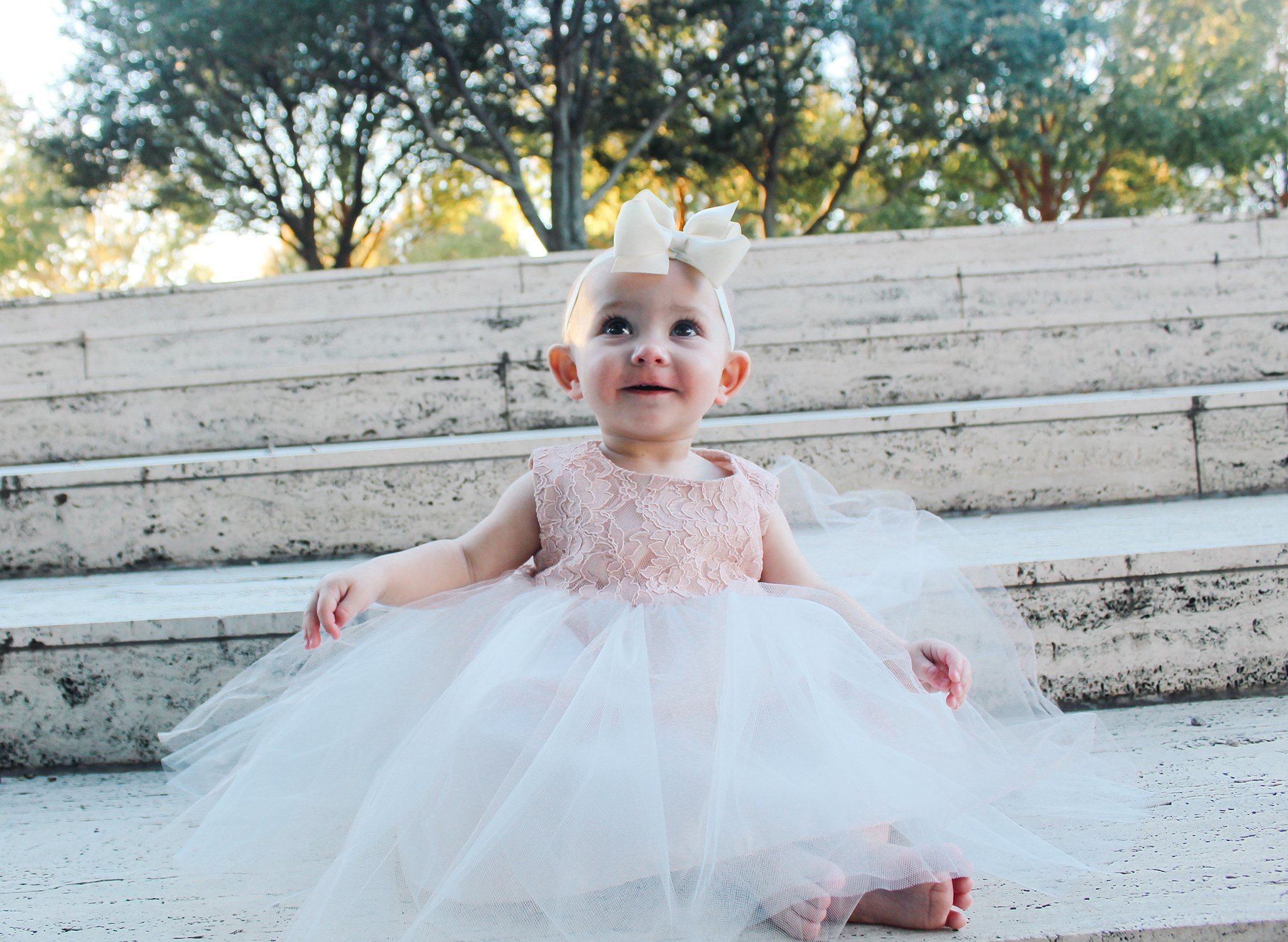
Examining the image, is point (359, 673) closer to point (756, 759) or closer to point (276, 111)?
point (756, 759)

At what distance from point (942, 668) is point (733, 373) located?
63 cm

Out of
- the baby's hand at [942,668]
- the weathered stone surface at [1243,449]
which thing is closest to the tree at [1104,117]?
the weathered stone surface at [1243,449]

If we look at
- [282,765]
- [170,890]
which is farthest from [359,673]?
[170,890]

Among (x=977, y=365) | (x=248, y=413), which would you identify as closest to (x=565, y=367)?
(x=248, y=413)

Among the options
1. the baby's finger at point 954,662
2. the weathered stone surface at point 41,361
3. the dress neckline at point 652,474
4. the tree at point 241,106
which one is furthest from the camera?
the tree at point 241,106

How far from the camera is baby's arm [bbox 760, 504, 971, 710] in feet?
4.14

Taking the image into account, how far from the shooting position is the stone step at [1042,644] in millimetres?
1750

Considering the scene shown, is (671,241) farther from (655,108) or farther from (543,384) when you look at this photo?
(655,108)

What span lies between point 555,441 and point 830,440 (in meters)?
0.79

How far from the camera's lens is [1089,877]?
3.69 feet

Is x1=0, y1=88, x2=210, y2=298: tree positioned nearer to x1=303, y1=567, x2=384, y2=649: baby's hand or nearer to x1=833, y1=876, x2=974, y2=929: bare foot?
x1=303, y1=567, x2=384, y2=649: baby's hand

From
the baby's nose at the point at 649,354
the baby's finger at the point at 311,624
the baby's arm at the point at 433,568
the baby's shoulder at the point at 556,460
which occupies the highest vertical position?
the baby's nose at the point at 649,354

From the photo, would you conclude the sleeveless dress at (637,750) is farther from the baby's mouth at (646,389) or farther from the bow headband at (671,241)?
the bow headband at (671,241)

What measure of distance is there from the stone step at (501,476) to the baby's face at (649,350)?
100 centimetres
